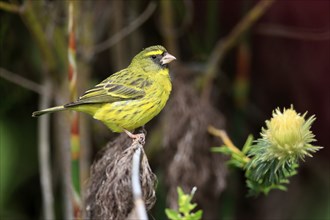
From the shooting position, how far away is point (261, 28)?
4.11 metres

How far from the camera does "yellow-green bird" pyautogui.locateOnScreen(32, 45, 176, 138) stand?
2.69m

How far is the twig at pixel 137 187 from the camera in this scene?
146 centimetres

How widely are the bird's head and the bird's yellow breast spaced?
102 millimetres

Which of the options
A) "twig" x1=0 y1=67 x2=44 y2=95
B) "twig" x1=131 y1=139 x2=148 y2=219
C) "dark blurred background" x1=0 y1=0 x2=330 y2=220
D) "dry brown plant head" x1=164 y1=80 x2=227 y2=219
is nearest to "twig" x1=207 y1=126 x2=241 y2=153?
"dry brown plant head" x1=164 y1=80 x2=227 y2=219

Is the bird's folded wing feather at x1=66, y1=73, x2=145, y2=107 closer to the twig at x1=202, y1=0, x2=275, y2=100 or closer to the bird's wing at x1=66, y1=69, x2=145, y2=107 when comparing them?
the bird's wing at x1=66, y1=69, x2=145, y2=107

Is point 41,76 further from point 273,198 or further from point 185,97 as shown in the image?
point 273,198

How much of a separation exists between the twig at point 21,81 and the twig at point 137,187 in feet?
6.43

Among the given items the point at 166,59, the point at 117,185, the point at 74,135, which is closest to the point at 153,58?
the point at 166,59

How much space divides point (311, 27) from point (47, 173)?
172 cm

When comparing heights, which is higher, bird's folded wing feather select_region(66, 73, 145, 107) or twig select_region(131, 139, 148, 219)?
bird's folded wing feather select_region(66, 73, 145, 107)

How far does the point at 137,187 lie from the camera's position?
156cm

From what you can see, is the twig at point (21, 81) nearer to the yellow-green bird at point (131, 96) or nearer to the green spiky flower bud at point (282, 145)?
the yellow-green bird at point (131, 96)

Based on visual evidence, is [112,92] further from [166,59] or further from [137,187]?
[137,187]

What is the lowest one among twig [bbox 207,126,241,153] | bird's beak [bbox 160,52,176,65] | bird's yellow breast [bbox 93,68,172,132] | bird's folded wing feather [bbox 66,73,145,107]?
twig [bbox 207,126,241,153]
